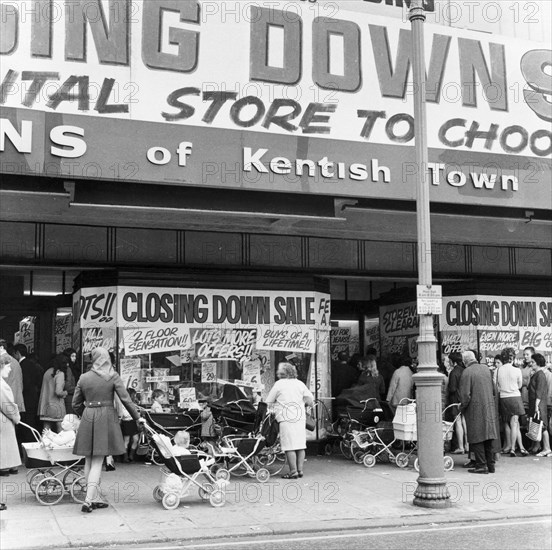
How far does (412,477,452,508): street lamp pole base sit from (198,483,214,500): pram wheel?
8.43 feet

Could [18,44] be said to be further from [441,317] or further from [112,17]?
[441,317]

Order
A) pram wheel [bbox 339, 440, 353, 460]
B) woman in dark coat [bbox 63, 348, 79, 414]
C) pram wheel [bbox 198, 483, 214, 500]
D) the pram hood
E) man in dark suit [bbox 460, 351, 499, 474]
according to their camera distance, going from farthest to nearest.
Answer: pram wheel [bbox 339, 440, 353, 460]
the pram hood
woman in dark coat [bbox 63, 348, 79, 414]
man in dark suit [bbox 460, 351, 499, 474]
pram wheel [bbox 198, 483, 214, 500]

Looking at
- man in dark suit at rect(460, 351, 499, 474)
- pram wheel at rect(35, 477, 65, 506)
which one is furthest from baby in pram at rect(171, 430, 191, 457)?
man in dark suit at rect(460, 351, 499, 474)

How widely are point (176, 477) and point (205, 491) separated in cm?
43

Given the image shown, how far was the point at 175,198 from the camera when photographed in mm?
11352

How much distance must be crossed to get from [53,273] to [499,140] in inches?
331

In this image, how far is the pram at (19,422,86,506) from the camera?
29.6 feet

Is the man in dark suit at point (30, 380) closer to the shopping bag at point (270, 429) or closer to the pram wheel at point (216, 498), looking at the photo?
the shopping bag at point (270, 429)

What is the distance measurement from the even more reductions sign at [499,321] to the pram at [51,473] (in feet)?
27.3

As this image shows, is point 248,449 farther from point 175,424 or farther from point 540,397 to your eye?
point 540,397

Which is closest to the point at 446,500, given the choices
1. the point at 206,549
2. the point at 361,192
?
the point at 206,549

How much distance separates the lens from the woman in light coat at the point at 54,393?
12.2m

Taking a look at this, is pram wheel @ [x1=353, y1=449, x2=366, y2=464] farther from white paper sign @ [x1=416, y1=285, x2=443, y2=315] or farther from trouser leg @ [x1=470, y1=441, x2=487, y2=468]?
white paper sign @ [x1=416, y1=285, x2=443, y2=315]

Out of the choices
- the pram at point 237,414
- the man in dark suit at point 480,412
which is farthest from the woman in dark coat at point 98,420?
the man in dark suit at point 480,412
